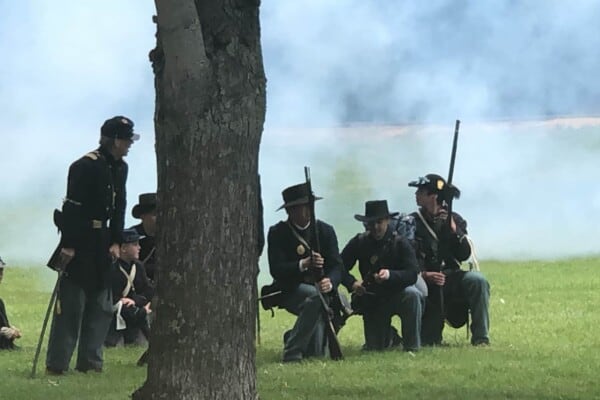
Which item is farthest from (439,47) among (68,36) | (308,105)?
(68,36)

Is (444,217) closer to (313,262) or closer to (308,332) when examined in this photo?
(313,262)

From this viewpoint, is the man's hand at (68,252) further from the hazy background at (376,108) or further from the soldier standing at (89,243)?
the hazy background at (376,108)

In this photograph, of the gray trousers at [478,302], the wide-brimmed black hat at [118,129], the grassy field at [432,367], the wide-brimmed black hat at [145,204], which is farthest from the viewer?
the wide-brimmed black hat at [145,204]

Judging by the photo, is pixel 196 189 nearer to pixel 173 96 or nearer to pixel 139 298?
pixel 173 96

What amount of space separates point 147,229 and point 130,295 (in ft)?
2.50

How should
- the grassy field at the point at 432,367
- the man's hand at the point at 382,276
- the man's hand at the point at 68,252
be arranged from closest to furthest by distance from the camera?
the grassy field at the point at 432,367 < the man's hand at the point at 68,252 < the man's hand at the point at 382,276

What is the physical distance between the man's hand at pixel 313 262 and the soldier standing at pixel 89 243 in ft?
5.65

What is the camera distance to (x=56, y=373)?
9.42 metres

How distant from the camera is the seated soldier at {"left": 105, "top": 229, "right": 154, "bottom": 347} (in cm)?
1120

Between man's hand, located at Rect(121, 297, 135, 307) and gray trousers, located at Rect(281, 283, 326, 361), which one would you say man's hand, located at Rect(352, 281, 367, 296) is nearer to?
gray trousers, located at Rect(281, 283, 326, 361)

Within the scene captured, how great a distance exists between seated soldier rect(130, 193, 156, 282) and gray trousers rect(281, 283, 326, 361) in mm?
1899

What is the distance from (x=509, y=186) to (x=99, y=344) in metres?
16.1

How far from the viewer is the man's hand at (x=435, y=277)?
11055 millimetres

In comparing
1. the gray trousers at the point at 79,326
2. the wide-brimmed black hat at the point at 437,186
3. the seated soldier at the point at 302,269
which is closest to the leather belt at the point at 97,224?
the gray trousers at the point at 79,326
